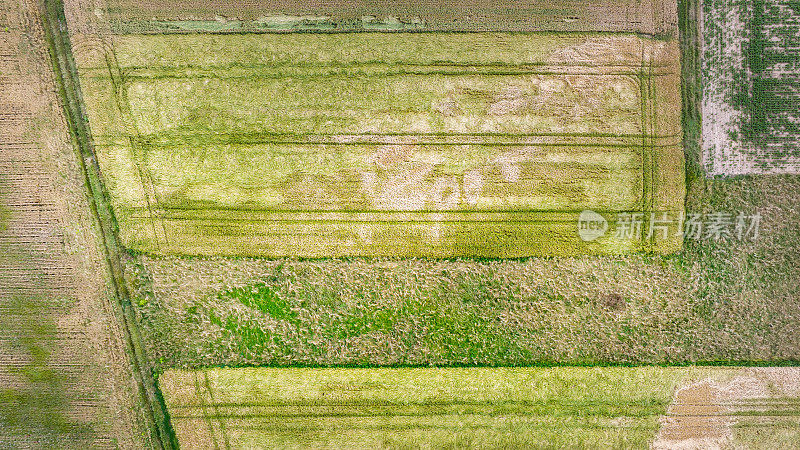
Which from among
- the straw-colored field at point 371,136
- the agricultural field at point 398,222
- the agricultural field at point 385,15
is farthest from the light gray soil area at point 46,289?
the agricultural field at point 385,15

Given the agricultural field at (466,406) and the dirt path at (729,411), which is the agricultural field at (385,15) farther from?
the dirt path at (729,411)

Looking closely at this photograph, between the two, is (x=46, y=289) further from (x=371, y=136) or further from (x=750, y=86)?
(x=750, y=86)

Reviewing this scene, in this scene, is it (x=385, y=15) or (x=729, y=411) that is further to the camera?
(x=729, y=411)

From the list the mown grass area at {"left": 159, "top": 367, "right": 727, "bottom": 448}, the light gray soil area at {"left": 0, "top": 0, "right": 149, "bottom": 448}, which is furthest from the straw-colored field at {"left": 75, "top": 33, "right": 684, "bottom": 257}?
the mown grass area at {"left": 159, "top": 367, "right": 727, "bottom": 448}

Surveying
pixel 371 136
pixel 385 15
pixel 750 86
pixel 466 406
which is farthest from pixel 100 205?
pixel 750 86

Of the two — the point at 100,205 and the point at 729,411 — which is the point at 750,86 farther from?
the point at 100,205

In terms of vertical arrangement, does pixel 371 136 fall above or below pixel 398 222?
above

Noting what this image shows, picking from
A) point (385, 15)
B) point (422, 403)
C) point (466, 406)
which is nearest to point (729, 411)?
point (466, 406)

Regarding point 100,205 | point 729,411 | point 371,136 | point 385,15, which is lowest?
point 729,411
